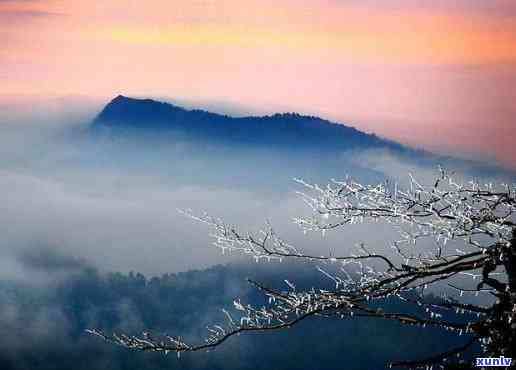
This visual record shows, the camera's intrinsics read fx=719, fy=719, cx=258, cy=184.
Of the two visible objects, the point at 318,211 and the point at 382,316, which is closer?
the point at 382,316

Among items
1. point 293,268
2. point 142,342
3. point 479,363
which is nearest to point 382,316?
point 479,363

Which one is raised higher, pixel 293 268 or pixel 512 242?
pixel 512 242

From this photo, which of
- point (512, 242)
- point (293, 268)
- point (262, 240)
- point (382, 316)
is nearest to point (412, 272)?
point (382, 316)

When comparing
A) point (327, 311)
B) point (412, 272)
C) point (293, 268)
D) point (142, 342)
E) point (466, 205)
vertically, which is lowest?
point (293, 268)

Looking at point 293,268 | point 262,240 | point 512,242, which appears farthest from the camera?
point 293,268

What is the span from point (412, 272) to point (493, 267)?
662mm

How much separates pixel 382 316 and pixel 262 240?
116cm

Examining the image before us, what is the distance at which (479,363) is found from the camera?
228 inches

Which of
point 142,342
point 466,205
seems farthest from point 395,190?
point 142,342

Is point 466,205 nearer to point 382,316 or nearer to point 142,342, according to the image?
point 382,316

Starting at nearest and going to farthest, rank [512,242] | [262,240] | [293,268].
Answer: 1. [512,242]
2. [262,240]
3. [293,268]

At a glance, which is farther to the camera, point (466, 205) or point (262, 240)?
point (262, 240)

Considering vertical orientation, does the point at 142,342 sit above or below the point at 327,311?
below

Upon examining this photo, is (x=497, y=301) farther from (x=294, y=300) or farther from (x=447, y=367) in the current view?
(x=294, y=300)
